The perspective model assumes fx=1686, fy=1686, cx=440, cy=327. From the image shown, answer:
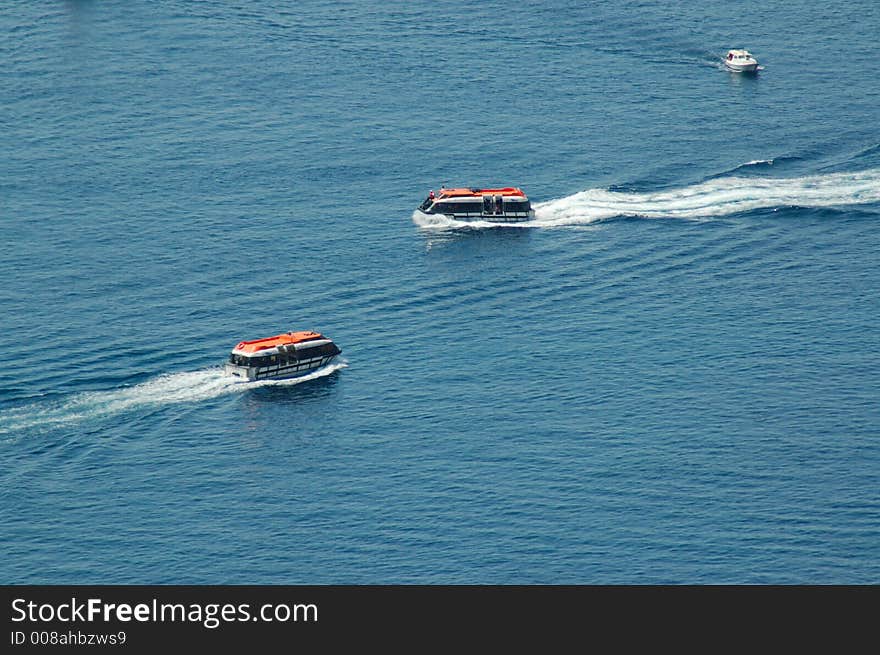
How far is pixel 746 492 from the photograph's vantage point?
171m

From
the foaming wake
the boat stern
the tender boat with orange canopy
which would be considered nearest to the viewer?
the foaming wake

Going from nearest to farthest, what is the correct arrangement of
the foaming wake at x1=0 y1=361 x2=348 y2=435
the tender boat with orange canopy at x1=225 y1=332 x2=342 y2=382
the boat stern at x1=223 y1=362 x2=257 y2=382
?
the foaming wake at x1=0 y1=361 x2=348 y2=435, the boat stern at x1=223 y1=362 x2=257 y2=382, the tender boat with orange canopy at x1=225 y1=332 x2=342 y2=382

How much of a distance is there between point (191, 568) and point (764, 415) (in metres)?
67.7

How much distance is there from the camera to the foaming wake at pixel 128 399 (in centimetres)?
18350

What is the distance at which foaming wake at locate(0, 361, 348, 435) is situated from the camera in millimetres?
183500

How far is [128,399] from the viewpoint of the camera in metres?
188

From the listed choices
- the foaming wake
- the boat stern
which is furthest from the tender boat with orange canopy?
the foaming wake

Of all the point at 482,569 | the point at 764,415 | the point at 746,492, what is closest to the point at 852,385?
the point at 764,415

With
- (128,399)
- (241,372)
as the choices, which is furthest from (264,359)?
(128,399)

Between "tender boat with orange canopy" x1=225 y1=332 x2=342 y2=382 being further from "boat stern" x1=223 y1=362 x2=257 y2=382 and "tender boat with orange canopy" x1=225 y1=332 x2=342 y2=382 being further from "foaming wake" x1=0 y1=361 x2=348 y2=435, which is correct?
"foaming wake" x1=0 y1=361 x2=348 y2=435

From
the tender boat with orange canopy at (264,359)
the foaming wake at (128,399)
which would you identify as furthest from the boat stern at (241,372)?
the foaming wake at (128,399)

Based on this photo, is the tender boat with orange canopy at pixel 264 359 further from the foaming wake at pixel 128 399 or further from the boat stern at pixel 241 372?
the foaming wake at pixel 128 399

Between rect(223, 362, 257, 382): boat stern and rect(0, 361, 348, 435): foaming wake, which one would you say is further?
rect(223, 362, 257, 382): boat stern

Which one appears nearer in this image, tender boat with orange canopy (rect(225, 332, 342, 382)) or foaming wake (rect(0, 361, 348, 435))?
foaming wake (rect(0, 361, 348, 435))
